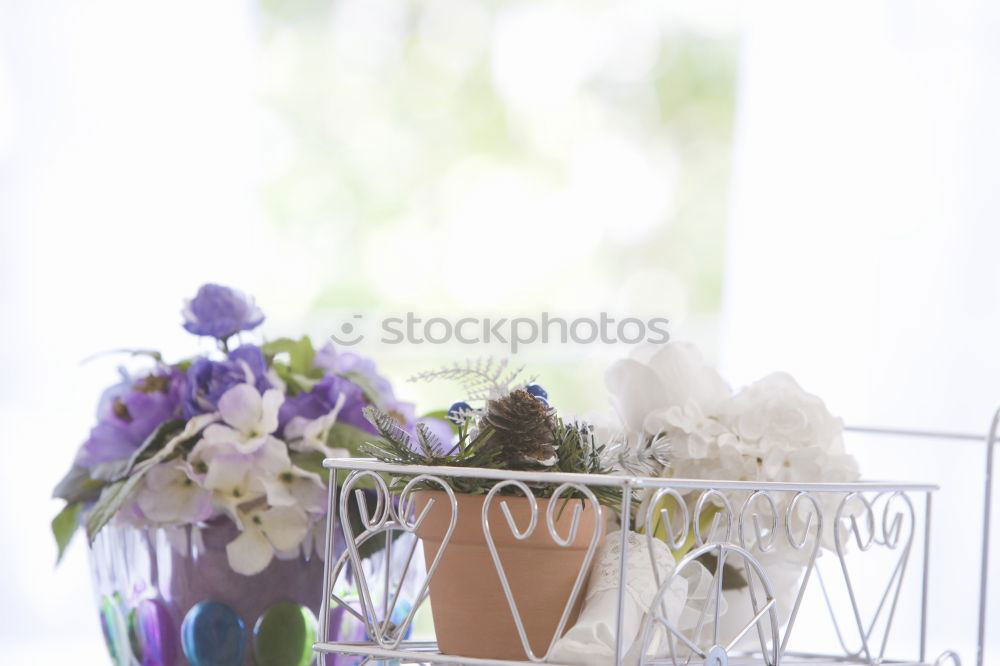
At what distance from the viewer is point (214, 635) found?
68 cm

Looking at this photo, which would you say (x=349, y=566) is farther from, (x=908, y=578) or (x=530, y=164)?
(x=530, y=164)

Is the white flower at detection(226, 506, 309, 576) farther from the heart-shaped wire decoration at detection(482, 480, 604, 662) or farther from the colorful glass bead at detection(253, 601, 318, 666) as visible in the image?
the heart-shaped wire decoration at detection(482, 480, 604, 662)

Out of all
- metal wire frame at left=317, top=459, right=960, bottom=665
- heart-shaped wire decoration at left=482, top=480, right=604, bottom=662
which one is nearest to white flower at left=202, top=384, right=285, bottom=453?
metal wire frame at left=317, top=459, right=960, bottom=665

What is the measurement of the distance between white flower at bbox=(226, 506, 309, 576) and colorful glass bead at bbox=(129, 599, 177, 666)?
0.06 meters

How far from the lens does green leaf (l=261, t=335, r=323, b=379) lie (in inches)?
30.0

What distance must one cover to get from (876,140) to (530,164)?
1.85m

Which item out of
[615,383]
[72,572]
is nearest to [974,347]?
[615,383]

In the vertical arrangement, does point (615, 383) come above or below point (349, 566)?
above

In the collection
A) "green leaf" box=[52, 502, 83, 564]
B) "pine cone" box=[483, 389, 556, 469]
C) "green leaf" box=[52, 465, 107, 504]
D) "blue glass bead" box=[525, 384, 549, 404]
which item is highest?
"blue glass bead" box=[525, 384, 549, 404]

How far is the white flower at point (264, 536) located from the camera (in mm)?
672

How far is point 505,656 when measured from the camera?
Result: 1.77 feet

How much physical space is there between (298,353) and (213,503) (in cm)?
14

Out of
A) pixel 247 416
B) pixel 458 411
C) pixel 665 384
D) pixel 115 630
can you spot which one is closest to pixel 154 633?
pixel 115 630

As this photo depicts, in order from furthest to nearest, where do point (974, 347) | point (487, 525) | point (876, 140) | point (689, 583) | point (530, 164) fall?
point (530, 164) → point (876, 140) → point (974, 347) → point (689, 583) → point (487, 525)
